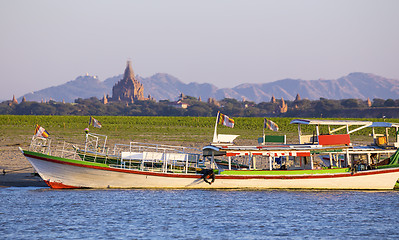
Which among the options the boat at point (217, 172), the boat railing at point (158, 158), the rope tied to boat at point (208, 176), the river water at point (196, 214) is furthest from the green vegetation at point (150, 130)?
the river water at point (196, 214)

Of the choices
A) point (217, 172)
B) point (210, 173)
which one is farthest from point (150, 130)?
point (210, 173)

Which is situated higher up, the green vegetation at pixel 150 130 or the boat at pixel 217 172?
the green vegetation at pixel 150 130

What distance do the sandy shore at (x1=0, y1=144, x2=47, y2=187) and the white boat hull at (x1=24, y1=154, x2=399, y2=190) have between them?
9.10ft

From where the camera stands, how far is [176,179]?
35094 millimetres

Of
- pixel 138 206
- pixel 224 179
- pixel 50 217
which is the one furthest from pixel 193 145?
pixel 50 217

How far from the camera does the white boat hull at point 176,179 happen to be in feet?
113

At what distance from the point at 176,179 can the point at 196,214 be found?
21.3 ft

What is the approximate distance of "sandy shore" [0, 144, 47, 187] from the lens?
37.2 m

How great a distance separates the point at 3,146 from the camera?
57219 millimetres

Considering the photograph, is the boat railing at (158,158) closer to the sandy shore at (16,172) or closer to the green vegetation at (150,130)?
the sandy shore at (16,172)

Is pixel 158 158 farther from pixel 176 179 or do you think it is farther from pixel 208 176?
pixel 208 176

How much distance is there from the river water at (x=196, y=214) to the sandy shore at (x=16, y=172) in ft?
7.64

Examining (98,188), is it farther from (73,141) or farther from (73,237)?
(73,141)

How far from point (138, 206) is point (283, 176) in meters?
10.3
